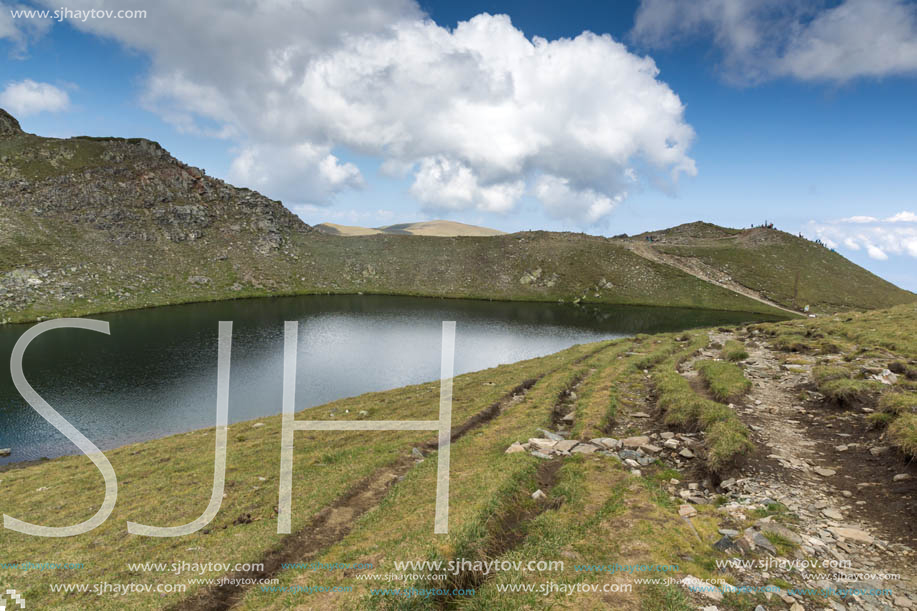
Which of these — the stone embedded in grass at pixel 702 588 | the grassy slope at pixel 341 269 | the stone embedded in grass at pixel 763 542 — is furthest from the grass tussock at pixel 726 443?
the grassy slope at pixel 341 269

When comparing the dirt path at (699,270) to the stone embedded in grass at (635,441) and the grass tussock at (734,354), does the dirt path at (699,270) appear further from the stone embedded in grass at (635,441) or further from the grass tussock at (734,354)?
the stone embedded in grass at (635,441)

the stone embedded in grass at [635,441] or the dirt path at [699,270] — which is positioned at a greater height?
the dirt path at [699,270]

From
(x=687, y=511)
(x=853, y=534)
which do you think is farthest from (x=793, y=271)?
(x=687, y=511)

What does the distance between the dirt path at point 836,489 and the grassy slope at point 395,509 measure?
1.99 meters

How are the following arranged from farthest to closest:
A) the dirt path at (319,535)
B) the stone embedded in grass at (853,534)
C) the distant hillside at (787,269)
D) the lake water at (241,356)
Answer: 1. the distant hillside at (787,269)
2. the lake water at (241,356)
3. the dirt path at (319,535)
4. the stone embedded in grass at (853,534)

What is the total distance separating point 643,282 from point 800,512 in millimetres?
Answer: 126184

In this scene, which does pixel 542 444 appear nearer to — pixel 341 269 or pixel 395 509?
pixel 395 509

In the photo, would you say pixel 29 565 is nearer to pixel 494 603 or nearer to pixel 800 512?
pixel 494 603

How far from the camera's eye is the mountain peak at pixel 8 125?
11738 cm

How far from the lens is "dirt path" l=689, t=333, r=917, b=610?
9586 millimetres

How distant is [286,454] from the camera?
883 inches

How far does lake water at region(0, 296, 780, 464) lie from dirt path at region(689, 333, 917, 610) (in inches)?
1295

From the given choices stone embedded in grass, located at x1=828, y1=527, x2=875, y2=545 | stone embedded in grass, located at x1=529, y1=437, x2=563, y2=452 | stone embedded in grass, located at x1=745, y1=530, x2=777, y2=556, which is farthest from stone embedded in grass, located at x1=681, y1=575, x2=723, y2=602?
stone embedded in grass, located at x1=529, y1=437, x2=563, y2=452

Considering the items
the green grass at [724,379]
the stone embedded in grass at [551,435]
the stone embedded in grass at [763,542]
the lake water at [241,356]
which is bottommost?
the lake water at [241,356]
